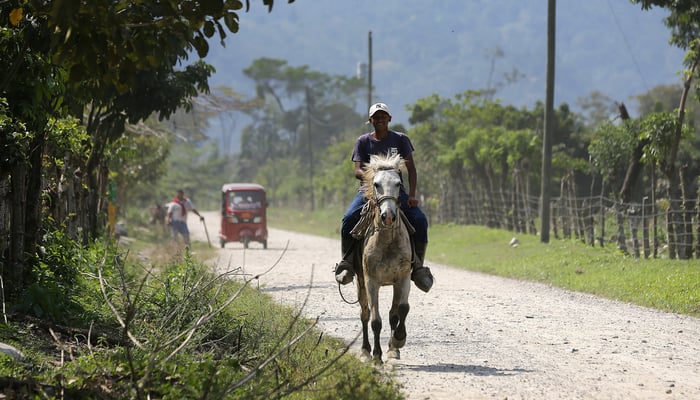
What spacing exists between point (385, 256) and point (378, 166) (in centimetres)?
85

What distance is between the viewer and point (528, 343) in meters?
9.80

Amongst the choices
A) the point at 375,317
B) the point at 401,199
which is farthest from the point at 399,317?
the point at 401,199

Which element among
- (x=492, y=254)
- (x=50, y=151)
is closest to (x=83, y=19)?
(x=50, y=151)

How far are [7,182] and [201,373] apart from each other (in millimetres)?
4610

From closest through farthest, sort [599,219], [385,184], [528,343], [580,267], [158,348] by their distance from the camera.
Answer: [158,348]
[385,184]
[528,343]
[580,267]
[599,219]

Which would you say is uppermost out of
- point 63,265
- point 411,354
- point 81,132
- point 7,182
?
point 81,132

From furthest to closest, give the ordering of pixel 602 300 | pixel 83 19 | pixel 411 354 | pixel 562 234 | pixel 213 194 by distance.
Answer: pixel 213 194 → pixel 562 234 → pixel 602 300 → pixel 411 354 → pixel 83 19

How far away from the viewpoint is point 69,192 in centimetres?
1520

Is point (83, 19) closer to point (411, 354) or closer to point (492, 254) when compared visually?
point (411, 354)

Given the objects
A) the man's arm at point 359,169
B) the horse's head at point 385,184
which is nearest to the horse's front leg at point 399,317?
the horse's head at point 385,184

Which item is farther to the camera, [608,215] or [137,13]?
[608,215]

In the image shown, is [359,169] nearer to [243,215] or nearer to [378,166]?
[378,166]

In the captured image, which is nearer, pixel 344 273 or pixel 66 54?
pixel 66 54

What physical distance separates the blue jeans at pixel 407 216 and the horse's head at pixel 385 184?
0.52 m
